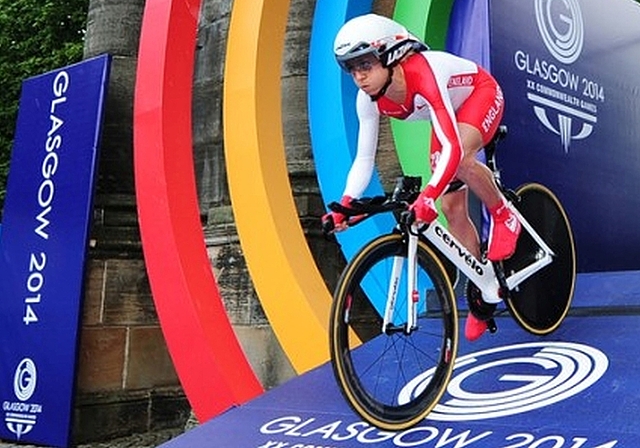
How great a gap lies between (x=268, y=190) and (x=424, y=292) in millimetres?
1214

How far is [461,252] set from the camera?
3.94m

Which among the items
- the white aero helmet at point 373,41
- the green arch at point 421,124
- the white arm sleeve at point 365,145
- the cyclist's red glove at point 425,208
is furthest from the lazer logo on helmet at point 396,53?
the green arch at point 421,124

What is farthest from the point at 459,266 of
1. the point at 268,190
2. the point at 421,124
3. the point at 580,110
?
the point at 580,110

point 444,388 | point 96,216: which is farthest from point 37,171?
point 444,388

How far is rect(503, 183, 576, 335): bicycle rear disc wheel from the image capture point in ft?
14.1

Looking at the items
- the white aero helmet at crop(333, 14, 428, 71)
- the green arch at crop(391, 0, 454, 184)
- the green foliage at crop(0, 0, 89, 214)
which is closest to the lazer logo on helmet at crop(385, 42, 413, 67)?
the white aero helmet at crop(333, 14, 428, 71)

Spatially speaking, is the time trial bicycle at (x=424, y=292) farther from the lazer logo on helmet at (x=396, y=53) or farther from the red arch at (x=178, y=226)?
the red arch at (x=178, y=226)

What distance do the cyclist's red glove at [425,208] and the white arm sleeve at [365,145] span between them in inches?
20.2

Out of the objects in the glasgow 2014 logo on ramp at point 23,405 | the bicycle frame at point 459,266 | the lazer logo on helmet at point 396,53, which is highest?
the lazer logo on helmet at point 396,53

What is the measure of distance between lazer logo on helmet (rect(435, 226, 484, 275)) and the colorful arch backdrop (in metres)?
1.41

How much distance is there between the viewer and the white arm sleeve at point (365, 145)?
3967mm

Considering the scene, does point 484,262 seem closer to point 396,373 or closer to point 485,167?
point 485,167

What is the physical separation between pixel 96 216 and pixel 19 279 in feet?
2.89

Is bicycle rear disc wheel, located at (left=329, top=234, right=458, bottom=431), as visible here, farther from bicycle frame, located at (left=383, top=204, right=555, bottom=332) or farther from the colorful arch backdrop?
the colorful arch backdrop
